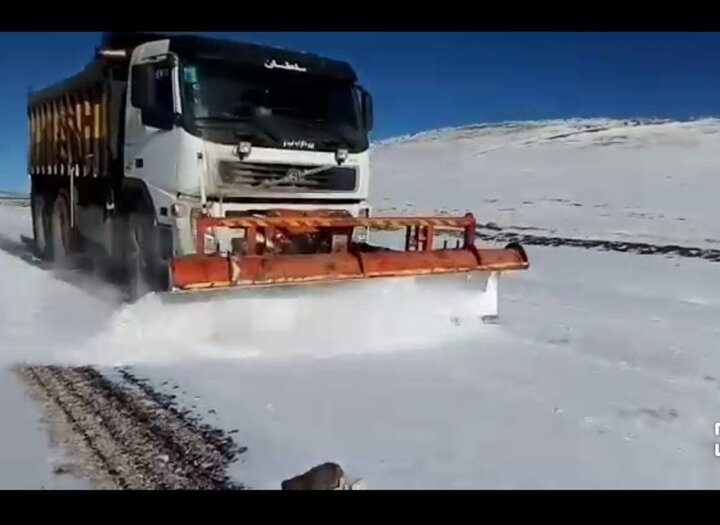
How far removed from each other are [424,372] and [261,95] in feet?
10.3

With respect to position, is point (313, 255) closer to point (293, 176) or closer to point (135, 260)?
point (293, 176)

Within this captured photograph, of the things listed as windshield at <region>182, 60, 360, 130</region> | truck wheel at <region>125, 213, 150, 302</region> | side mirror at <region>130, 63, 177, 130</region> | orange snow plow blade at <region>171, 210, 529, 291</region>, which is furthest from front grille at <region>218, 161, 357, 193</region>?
truck wheel at <region>125, 213, 150, 302</region>

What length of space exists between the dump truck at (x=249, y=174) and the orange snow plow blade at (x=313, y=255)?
0.01 m

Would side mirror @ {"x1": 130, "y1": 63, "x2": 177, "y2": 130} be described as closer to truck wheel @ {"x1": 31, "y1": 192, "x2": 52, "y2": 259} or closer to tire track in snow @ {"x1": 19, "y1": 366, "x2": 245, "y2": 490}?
tire track in snow @ {"x1": 19, "y1": 366, "x2": 245, "y2": 490}

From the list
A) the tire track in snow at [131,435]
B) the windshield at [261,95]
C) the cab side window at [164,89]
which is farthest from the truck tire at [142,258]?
the tire track in snow at [131,435]

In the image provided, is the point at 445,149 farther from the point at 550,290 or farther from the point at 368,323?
the point at 368,323

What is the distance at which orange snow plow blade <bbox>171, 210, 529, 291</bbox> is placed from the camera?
17.1 ft

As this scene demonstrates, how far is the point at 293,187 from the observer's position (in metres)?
6.86

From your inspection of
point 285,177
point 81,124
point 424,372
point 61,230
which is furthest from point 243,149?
point 61,230

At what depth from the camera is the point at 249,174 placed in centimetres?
657

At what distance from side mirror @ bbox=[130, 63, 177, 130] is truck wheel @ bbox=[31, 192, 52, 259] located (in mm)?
4561

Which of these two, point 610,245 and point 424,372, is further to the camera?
point 610,245

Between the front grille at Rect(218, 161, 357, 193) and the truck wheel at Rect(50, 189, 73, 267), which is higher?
the front grille at Rect(218, 161, 357, 193)
